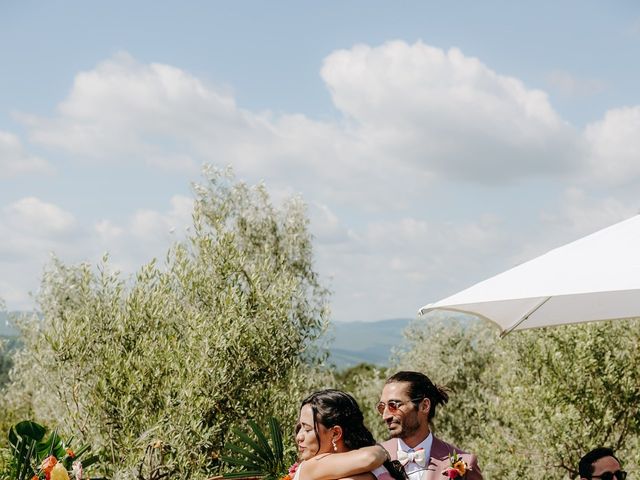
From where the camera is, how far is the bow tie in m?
4.85

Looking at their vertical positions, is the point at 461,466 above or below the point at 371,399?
above

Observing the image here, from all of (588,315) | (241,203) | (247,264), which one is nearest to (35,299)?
(241,203)

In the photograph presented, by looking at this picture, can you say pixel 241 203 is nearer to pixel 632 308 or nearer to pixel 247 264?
pixel 247 264

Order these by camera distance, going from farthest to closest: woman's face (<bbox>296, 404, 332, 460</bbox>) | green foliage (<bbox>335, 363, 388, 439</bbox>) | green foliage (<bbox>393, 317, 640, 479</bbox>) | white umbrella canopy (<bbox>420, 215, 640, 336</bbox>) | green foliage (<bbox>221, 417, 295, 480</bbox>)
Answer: green foliage (<bbox>335, 363, 388, 439</bbox>) → green foliage (<bbox>393, 317, 640, 479</bbox>) → green foliage (<bbox>221, 417, 295, 480</bbox>) → white umbrella canopy (<bbox>420, 215, 640, 336</bbox>) → woman's face (<bbox>296, 404, 332, 460</bbox>)

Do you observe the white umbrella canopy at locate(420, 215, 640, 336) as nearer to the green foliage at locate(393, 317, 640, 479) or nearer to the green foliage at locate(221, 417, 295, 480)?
the green foliage at locate(221, 417, 295, 480)

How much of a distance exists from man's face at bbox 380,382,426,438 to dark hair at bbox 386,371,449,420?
33mm

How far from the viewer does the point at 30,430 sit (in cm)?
626

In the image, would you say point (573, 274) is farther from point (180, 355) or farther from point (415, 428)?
point (180, 355)

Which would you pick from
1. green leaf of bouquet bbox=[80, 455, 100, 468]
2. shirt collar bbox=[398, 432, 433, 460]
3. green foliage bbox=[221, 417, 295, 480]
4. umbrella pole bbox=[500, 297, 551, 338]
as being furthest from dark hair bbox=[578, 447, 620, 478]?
green leaf of bouquet bbox=[80, 455, 100, 468]

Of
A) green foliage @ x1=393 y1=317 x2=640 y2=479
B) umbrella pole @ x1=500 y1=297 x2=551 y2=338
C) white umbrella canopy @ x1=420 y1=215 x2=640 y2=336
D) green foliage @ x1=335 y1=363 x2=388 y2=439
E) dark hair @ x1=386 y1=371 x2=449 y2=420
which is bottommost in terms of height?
green foliage @ x1=335 y1=363 x2=388 y2=439

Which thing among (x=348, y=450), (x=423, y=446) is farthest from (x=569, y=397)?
(x=348, y=450)

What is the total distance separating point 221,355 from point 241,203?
889 cm

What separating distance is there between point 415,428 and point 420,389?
259 mm

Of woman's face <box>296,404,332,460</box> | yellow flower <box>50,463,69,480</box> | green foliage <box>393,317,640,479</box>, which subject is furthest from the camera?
green foliage <box>393,317,640,479</box>
